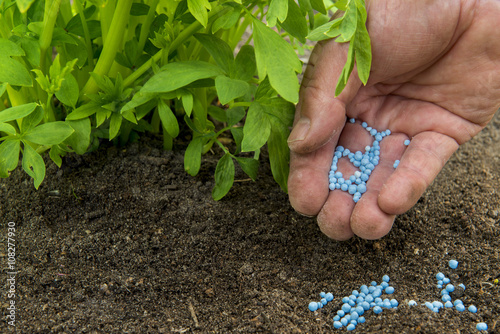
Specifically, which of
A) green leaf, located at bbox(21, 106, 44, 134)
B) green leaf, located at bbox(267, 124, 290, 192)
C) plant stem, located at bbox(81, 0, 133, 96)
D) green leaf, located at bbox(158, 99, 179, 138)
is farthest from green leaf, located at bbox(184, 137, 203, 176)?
green leaf, located at bbox(21, 106, 44, 134)

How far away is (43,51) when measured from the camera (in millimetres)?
1433

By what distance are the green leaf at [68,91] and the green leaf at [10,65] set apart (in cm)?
11

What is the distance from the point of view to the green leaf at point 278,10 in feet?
4.01

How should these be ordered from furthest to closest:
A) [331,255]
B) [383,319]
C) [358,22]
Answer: [331,255], [383,319], [358,22]

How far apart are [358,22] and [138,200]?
0.98 metres

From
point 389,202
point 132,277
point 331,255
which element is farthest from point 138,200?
point 389,202

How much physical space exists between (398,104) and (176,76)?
Answer: 3.05 ft

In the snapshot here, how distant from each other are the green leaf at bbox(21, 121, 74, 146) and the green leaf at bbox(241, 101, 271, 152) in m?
0.50

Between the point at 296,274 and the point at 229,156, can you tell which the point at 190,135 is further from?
the point at 296,274

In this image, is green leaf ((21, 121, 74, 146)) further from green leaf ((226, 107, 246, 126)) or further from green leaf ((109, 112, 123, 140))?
green leaf ((226, 107, 246, 126))

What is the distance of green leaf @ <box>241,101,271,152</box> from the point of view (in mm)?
1390

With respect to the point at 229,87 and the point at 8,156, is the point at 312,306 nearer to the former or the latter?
the point at 229,87

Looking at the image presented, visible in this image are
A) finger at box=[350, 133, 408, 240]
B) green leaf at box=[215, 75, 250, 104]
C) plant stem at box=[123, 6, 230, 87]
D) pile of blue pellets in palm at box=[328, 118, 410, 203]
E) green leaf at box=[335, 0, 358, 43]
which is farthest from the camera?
pile of blue pellets in palm at box=[328, 118, 410, 203]

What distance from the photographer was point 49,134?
4.40ft
